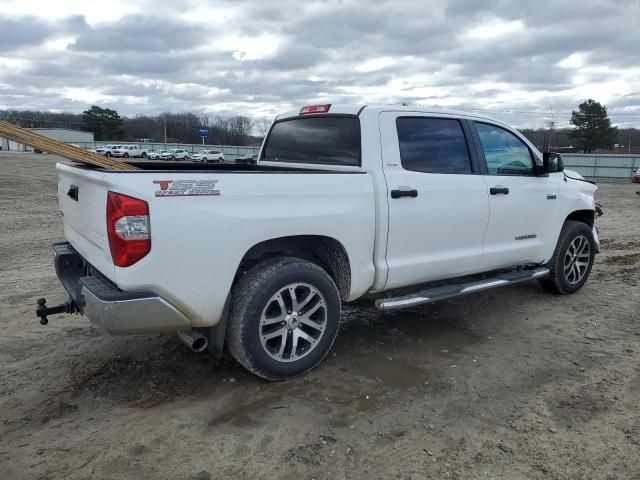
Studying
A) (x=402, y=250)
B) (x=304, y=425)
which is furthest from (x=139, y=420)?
(x=402, y=250)

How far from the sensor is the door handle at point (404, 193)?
155 inches

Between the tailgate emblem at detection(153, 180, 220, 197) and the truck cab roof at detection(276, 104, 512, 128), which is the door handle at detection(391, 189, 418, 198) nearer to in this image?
the truck cab roof at detection(276, 104, 512, 128)

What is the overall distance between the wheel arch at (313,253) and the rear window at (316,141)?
0.71 m

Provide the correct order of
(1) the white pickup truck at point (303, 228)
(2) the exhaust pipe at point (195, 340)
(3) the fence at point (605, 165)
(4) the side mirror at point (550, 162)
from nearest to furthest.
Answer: (1) the white pickup truck at point (303, 228) < (2) the exhaust pipe at point (195, 340) < (4) the side mirror at point (550, 162) < (3) the fence at point (605, 165)

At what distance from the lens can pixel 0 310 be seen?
16.8ft

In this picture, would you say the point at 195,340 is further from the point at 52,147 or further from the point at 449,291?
the point at 449,291

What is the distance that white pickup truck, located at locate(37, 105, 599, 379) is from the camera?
3.04 metres

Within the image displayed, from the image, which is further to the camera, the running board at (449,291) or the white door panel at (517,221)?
the white door panel at (517,221)

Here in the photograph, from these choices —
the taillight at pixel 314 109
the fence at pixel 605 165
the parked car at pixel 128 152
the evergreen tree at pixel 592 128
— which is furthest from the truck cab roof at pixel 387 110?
the evergreen tree at pixel 592 128

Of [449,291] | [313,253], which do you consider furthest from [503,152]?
[313,253]

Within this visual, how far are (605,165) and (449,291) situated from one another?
37567mm

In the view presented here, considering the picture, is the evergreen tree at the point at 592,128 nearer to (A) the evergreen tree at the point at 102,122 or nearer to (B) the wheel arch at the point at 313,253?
(B) the wheel arch at the point at 313,253

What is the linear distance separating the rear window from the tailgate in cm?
188

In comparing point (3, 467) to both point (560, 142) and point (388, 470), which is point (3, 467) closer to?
point (388, 470)
